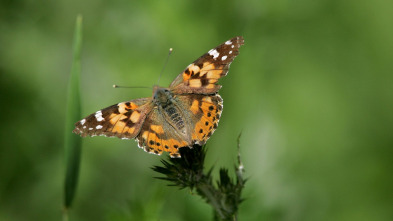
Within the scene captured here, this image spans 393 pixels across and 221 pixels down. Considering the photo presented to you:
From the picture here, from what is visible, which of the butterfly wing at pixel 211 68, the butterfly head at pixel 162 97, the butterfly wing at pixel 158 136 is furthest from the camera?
the butterfly head at pixel 162 97

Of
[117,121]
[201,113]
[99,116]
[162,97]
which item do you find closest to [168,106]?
[162,97]

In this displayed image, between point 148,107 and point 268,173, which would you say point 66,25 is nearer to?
point 148,107

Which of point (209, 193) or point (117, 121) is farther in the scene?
point (117, 121)

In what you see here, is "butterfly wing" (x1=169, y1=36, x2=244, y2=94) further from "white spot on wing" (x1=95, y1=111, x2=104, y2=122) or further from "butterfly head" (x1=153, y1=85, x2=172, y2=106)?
"white spot on wing" (x1=95, y1=111, x2=104, y2=122)

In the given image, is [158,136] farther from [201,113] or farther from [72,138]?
[72,138]

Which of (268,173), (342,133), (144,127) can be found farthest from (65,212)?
(342,133)

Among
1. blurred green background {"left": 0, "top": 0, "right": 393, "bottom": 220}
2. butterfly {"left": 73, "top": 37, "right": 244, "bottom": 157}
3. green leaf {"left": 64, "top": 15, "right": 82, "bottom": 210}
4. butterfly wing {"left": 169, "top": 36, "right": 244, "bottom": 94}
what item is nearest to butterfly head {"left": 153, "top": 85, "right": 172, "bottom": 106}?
butterfly {"left": 73, "top": 37, "right": 244, "bottom": 157}

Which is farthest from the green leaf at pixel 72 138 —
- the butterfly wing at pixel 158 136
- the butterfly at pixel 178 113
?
the butterfly wing at pixel 158 136

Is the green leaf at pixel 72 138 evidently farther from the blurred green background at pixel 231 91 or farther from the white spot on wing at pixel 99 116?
the blurred green background at pixel 231 91
